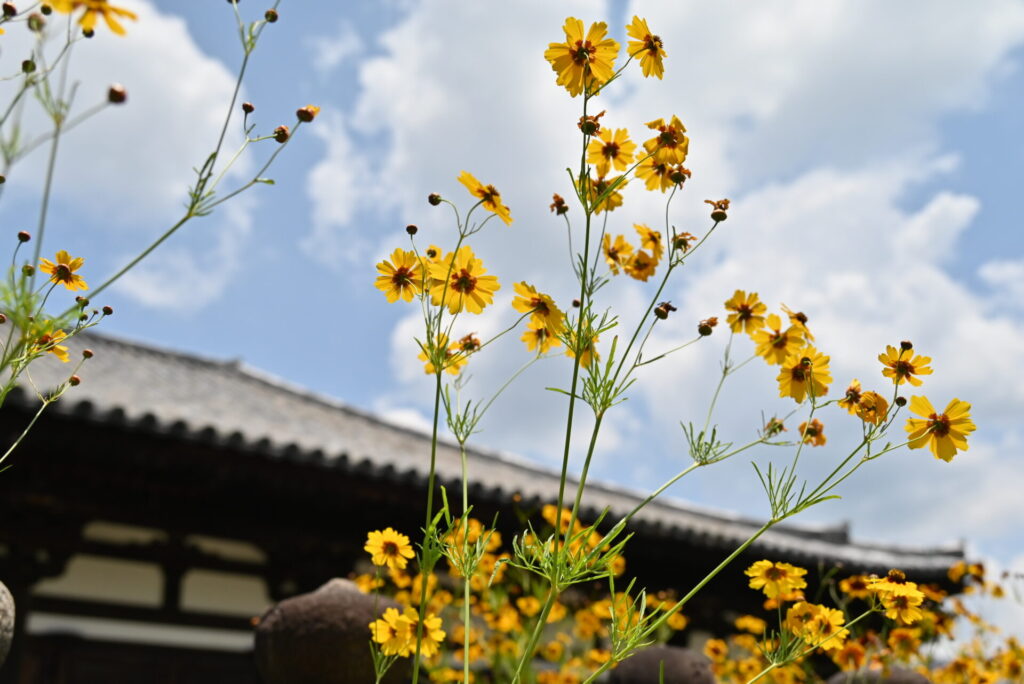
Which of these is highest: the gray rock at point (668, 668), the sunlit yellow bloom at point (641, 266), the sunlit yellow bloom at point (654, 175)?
the sunlit yellow bloom at point (654, 175)

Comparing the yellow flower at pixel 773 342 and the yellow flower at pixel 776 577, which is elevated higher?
the yellow flower at pixel 773 342

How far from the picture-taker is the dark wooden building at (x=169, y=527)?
4133mm

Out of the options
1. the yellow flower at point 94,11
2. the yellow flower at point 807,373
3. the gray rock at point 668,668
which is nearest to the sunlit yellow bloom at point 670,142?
the yellow flower at point 807,373

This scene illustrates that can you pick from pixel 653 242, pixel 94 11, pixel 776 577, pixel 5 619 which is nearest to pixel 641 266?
pixel 653 242

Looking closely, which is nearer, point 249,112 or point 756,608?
point 249,112

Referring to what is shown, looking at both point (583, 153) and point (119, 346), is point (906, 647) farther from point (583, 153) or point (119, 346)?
point (119, 346)

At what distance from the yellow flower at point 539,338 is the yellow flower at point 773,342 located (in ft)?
1.30

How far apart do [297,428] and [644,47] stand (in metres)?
6.72

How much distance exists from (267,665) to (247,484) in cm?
186

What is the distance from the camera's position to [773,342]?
1.86 m

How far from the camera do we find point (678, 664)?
13.9 ft

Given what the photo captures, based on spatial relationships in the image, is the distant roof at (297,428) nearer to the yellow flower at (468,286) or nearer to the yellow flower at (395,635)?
the yellow flower at (395,635)

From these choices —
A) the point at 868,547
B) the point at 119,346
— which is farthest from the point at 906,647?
the point at 868,547

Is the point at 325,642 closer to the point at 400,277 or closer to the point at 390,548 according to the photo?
the point at 390,548
